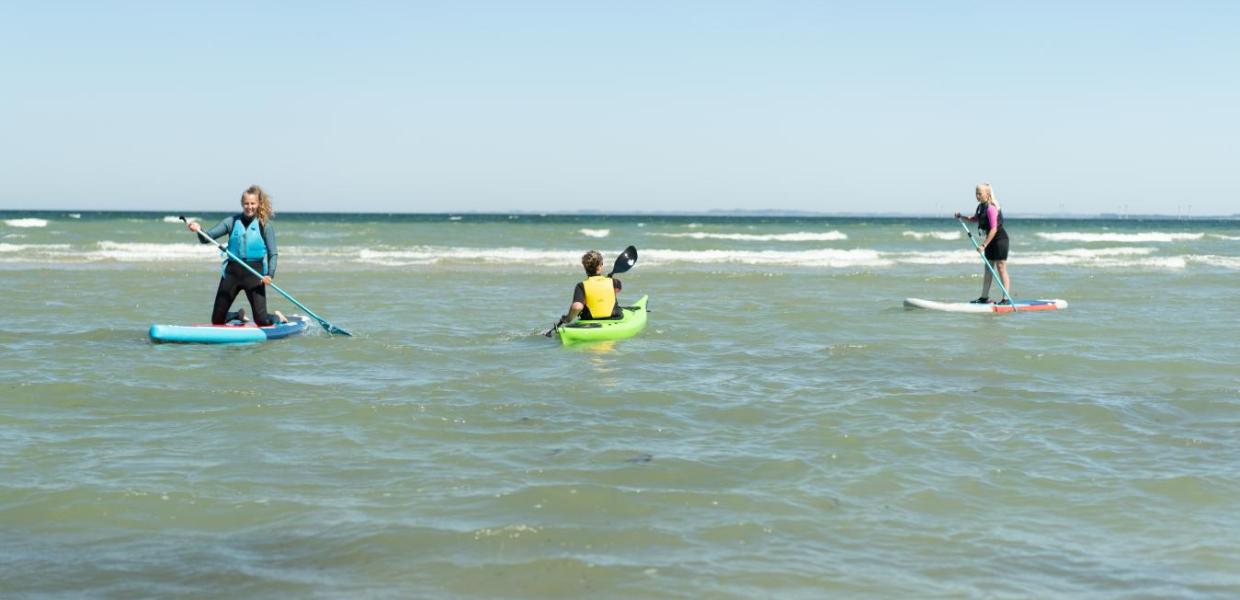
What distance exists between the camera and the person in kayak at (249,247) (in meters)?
10.6

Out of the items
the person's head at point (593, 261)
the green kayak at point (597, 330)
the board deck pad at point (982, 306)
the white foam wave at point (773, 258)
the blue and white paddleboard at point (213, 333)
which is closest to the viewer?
the blue and white paddleboard at point (213, 333)

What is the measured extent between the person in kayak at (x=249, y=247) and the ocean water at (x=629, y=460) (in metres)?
0.78

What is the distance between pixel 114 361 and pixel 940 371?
700 cm

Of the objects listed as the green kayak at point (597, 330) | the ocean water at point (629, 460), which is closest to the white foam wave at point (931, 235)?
the ocean water at point (629, 460)

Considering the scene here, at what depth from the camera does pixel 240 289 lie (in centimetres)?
1093

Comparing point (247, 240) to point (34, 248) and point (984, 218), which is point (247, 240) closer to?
point (984, 218)

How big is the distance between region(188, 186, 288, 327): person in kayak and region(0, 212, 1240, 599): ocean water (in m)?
0.78

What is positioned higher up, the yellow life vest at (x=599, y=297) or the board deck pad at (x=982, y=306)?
the yellow life vest at (x=599, y=297)

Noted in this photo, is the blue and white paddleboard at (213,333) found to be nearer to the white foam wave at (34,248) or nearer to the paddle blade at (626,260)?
the paddle blade at (626,260)

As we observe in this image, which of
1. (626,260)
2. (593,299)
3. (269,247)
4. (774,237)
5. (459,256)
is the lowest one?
(459,256)

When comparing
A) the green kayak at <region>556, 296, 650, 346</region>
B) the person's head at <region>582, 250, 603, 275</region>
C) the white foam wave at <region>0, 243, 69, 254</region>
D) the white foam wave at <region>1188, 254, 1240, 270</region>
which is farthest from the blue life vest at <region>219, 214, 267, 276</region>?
the white foam wave at <region>1188, 254, 1240, 270</region>

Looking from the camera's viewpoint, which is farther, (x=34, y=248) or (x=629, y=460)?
(x=34, y=248)

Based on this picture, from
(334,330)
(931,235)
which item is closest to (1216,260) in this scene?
(931,235)

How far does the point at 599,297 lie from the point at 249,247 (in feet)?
11.3
